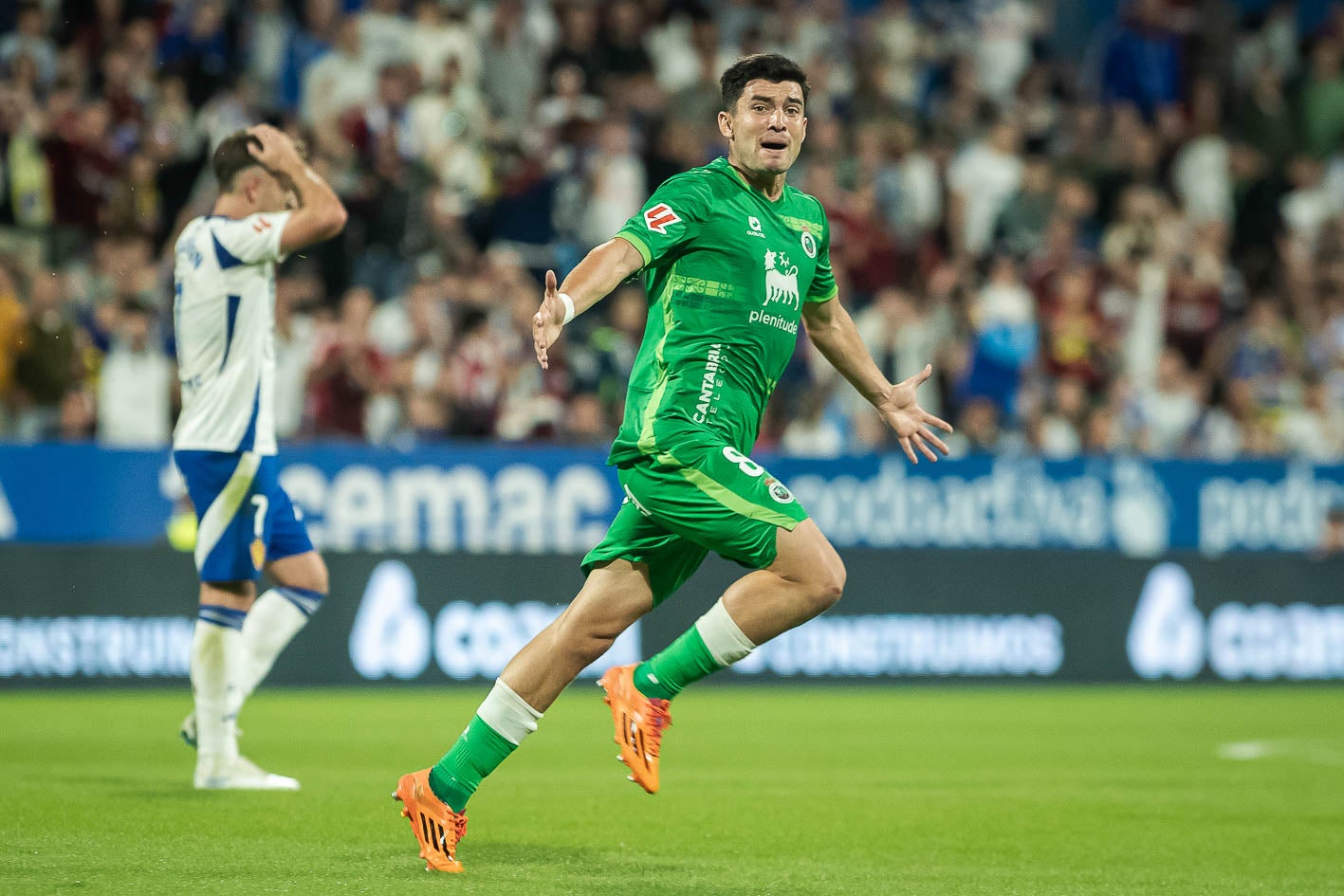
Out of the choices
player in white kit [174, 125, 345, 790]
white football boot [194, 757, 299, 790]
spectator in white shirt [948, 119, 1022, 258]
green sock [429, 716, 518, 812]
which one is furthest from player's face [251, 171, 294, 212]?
spectator in white shirt [948, 119, 1022, 258]

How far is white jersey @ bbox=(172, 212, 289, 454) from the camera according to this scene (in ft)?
26.2

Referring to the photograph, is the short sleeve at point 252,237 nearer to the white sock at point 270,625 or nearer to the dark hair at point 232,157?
the dark hair at point 232,157

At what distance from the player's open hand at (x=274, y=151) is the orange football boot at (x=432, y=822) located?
3143 mm

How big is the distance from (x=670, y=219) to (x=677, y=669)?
1487 mm

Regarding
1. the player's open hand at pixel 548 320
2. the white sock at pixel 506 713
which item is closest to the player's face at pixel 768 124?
the player's open hand at pixel 548 320

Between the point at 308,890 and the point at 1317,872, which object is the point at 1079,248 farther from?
the point at 308,890

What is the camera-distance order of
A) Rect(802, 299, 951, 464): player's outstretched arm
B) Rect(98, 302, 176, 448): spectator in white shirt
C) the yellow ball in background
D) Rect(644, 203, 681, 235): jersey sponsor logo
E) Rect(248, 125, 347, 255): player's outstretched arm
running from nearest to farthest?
Rect(644, 203, 681, 235): jersey sponsor logo, Rect(802, 299, 951, 464): player's outstretched arm, Rect(248, 125, 347, 255): player's outstretched arm, the yellow ball in background, Rect(98, 302, 176, 448): spectator in white shirt

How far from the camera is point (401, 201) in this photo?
54.0 ft

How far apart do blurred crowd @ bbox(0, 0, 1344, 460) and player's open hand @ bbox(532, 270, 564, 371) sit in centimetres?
909

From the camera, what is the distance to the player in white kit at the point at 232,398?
7938 millimetres

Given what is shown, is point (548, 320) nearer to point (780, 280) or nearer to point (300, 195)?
point (780, 280)

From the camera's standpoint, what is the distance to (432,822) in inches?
234

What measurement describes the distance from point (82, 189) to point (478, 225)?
3437mm

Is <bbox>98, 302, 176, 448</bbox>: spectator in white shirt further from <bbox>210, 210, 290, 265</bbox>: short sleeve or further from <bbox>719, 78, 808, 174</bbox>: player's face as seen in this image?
<bbox>719, 78, 808, 174</bbox>: player's face
